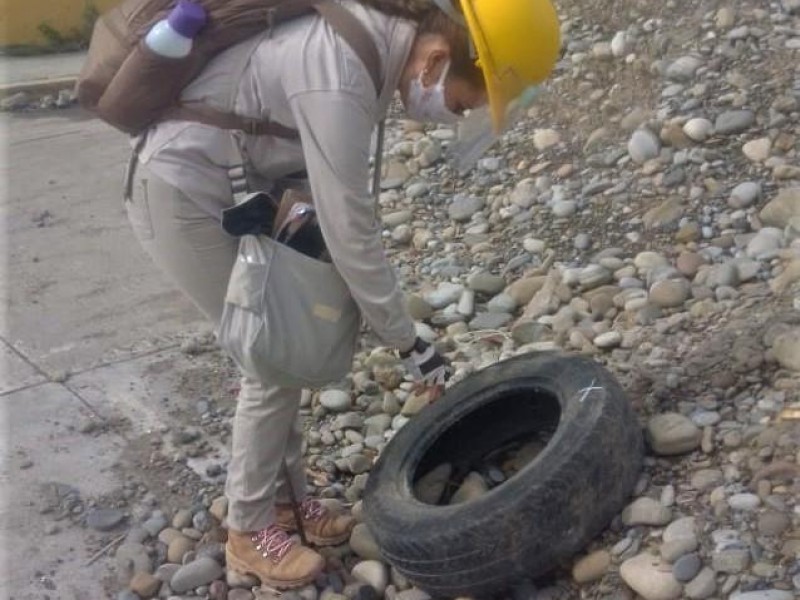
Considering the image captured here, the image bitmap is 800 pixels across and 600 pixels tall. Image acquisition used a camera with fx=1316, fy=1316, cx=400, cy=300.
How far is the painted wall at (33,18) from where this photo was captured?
442 inches

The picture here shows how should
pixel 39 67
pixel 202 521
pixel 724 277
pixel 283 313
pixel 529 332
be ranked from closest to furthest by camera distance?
pixel 283 313, pixel 202 521, pixel 724 277, pixel 529 332, pixel 39 67

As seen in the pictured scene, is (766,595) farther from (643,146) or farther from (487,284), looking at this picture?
(643,146)

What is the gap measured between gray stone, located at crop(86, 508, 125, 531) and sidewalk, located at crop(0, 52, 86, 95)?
623 centimetres

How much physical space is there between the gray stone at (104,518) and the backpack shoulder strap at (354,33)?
2.04 m

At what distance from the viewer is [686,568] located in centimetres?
366

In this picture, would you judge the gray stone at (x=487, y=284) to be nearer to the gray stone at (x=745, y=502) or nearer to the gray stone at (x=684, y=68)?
the gray stone at (x=684, y=68)

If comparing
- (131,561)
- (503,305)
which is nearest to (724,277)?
(503,305)

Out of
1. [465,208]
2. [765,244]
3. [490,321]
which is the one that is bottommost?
[465,208]

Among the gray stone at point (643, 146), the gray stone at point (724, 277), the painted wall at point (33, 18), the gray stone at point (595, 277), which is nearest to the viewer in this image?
the gray stone at point (724, 277)

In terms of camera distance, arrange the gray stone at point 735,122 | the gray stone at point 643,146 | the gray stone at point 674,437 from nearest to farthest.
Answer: the gray stone at point 674,437 < the gray stone at point 735,122 < the gray stone at point 643,146

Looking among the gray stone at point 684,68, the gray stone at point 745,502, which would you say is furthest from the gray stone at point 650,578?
the gray stone at point 684,68

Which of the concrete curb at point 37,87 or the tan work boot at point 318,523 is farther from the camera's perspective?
the concrete curb at point 37,87

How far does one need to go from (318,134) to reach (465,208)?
336 centimetres

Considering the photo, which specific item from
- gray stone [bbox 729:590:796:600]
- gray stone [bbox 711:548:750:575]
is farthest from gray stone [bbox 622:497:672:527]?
gray stone [bbox 729:590:796:600]
